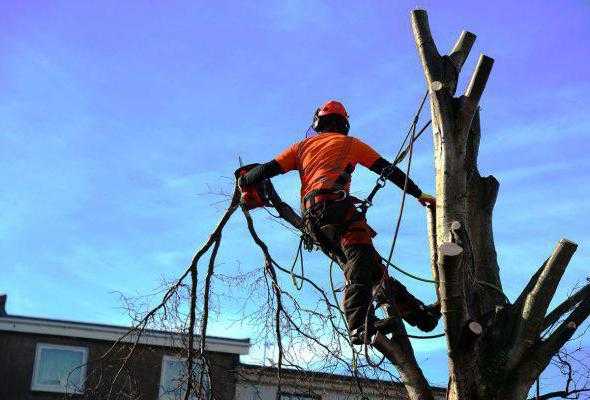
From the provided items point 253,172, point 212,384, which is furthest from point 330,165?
point 212,384

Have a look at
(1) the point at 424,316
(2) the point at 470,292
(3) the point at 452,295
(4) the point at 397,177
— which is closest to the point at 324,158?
(4) the point at 397,177

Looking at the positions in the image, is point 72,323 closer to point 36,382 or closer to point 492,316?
point 36,382

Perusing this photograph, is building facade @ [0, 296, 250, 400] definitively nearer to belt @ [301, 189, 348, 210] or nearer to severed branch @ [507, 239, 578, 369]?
belt @ [301, 189, 348, 210]

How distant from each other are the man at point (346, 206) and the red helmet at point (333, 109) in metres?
0.15

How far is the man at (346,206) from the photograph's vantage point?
5605 millimetres

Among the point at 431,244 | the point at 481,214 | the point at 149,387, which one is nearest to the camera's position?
the point at 431,244

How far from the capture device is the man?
5.61 meters

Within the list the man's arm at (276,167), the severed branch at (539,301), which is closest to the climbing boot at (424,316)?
the severed branch at (539,301)

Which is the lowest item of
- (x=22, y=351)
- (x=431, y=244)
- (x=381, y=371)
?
(x=381, y=371)

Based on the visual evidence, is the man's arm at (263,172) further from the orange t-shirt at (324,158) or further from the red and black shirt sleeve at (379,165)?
the red and black shirt sleeve at (379,165)

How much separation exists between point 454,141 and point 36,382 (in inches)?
502

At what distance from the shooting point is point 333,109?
6273 mm

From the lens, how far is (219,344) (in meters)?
16.8

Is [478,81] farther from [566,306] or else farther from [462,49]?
[566,306]
